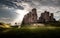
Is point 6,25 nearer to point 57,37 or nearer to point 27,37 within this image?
point 27,37

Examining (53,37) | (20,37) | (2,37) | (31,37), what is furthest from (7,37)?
(53,37)

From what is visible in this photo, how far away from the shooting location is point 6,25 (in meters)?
47.1

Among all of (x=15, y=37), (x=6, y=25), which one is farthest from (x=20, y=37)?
(x=6, y=25)

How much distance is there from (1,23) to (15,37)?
17644 mm

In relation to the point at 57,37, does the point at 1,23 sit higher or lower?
higher

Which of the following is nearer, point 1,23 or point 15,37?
point 15,37

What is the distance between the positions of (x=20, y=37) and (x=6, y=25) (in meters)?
16.9

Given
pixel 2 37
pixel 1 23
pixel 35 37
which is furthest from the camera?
pixel 1 23

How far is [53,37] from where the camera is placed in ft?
104

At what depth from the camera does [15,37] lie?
31250 millimetres

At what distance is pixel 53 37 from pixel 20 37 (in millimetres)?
8699

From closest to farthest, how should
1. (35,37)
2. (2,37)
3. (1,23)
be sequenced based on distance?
(2,37)
(35,37)
(1,23)

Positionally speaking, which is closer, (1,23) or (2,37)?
(2,37)

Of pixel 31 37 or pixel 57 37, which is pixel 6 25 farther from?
pixel 57 37
